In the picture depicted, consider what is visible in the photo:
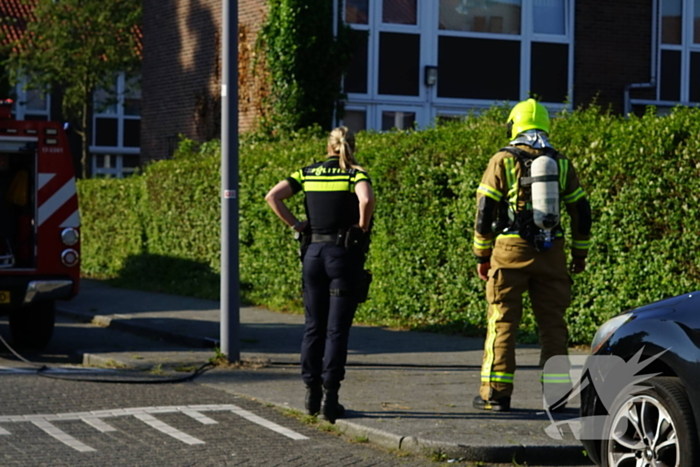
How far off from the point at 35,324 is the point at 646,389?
7785 millimetres

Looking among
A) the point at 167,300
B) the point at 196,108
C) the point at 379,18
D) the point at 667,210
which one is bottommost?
the point at 167,300

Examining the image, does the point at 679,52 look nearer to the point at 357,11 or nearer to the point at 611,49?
the point at 611,49

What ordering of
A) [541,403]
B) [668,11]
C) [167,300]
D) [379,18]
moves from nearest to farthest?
[541,403] < [167,300] < [379,18] < [668,11]

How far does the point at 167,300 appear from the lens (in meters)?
16.8

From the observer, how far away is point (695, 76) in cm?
2264

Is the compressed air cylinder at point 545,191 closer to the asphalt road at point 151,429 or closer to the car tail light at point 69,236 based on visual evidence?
the asphalt road at point 151,429

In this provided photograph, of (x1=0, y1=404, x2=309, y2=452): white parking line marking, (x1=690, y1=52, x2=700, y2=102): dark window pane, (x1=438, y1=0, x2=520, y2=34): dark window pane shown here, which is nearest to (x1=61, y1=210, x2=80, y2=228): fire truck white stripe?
(x1=0, y1=404, x2=309, y2=452): white parking line marking

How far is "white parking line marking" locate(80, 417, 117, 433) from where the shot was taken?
23.0 feet

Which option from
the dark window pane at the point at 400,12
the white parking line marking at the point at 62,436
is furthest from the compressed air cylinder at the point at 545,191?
the dark window pane at the point at 400,12

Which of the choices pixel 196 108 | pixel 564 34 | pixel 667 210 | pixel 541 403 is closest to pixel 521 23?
pixel 564 34

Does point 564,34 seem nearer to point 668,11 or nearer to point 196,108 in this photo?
point 668,11

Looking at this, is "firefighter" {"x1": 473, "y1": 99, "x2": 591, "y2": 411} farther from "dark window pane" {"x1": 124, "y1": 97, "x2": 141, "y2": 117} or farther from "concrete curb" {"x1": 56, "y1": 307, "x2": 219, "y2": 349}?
"dark window pane" {"x1": 124, "y1": 97, "x2": 141, "y2": 117}

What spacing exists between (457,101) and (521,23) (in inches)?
76.6

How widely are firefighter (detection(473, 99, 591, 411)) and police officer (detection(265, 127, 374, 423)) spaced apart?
769 mm
